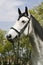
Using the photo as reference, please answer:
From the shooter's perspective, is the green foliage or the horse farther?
the green foliage

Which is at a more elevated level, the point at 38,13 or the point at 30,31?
the point at 38,13

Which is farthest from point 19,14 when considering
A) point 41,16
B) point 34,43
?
point 41,16

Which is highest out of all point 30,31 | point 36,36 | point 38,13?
point 38,13

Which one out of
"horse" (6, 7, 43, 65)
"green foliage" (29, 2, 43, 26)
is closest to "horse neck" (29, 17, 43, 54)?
"horse" (6, 7, 43, 65)

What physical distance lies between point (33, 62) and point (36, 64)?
4.5 inches

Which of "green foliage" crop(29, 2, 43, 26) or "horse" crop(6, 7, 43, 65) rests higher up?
"green foliage" crop(29, 2, 43, 26)

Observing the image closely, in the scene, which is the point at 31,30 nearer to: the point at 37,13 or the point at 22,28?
the point at 22,28

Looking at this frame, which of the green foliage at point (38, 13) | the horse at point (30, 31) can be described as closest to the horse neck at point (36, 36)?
the horse at point (30, 31)

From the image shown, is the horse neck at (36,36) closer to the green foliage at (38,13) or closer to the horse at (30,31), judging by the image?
the horse at (30,31)

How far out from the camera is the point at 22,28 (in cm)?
1002

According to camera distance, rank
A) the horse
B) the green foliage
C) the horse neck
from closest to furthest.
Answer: the horse < the horse neck < the green foliage

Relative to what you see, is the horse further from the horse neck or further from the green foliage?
the green foliage

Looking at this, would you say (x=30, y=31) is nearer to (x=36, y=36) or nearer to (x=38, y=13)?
(x=36, y=36)

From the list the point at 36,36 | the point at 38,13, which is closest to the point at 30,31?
the point at 36,36
